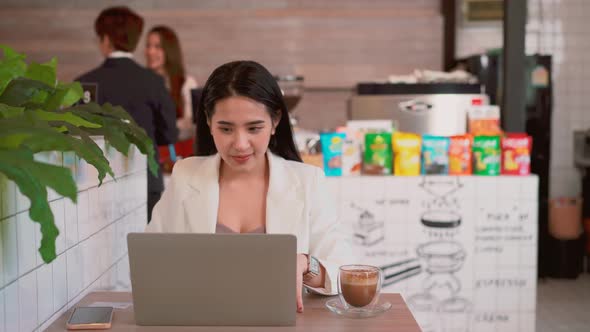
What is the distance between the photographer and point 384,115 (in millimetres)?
5145

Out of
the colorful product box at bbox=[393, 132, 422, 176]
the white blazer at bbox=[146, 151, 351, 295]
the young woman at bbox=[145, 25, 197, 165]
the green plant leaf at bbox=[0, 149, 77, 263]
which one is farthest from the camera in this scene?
the young woman at bbox=[145, 25, 197, 165]

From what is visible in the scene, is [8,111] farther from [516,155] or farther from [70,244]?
[516,155]

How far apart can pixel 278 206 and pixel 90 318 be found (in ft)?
2.51

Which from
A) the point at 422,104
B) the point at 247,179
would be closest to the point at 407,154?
the point at 422,104

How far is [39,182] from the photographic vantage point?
1322 millimetres

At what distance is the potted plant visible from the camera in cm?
132

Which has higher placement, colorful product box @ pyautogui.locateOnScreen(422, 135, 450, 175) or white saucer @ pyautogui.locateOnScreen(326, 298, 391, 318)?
colorful product box @ pyautogui.locateOnScreen(422, 135, 450, 175)

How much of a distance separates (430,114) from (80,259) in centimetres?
338

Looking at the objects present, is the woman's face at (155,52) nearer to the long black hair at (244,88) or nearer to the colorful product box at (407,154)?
the colorful product box at (407,154)

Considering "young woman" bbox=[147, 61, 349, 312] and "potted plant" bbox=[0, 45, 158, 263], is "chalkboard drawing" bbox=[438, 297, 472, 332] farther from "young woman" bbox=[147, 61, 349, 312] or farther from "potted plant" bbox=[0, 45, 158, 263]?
"potted plant" bbox=[0, 45, 158, 263]

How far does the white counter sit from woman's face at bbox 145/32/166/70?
7.54 feet

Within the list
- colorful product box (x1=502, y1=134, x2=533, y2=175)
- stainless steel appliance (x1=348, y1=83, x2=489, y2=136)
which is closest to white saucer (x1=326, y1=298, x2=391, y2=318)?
colorful product box (x1=502, y1=134, x2=533, y2=175)

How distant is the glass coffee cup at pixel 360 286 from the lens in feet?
5.84

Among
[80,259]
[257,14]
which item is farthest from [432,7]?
[80,259]
